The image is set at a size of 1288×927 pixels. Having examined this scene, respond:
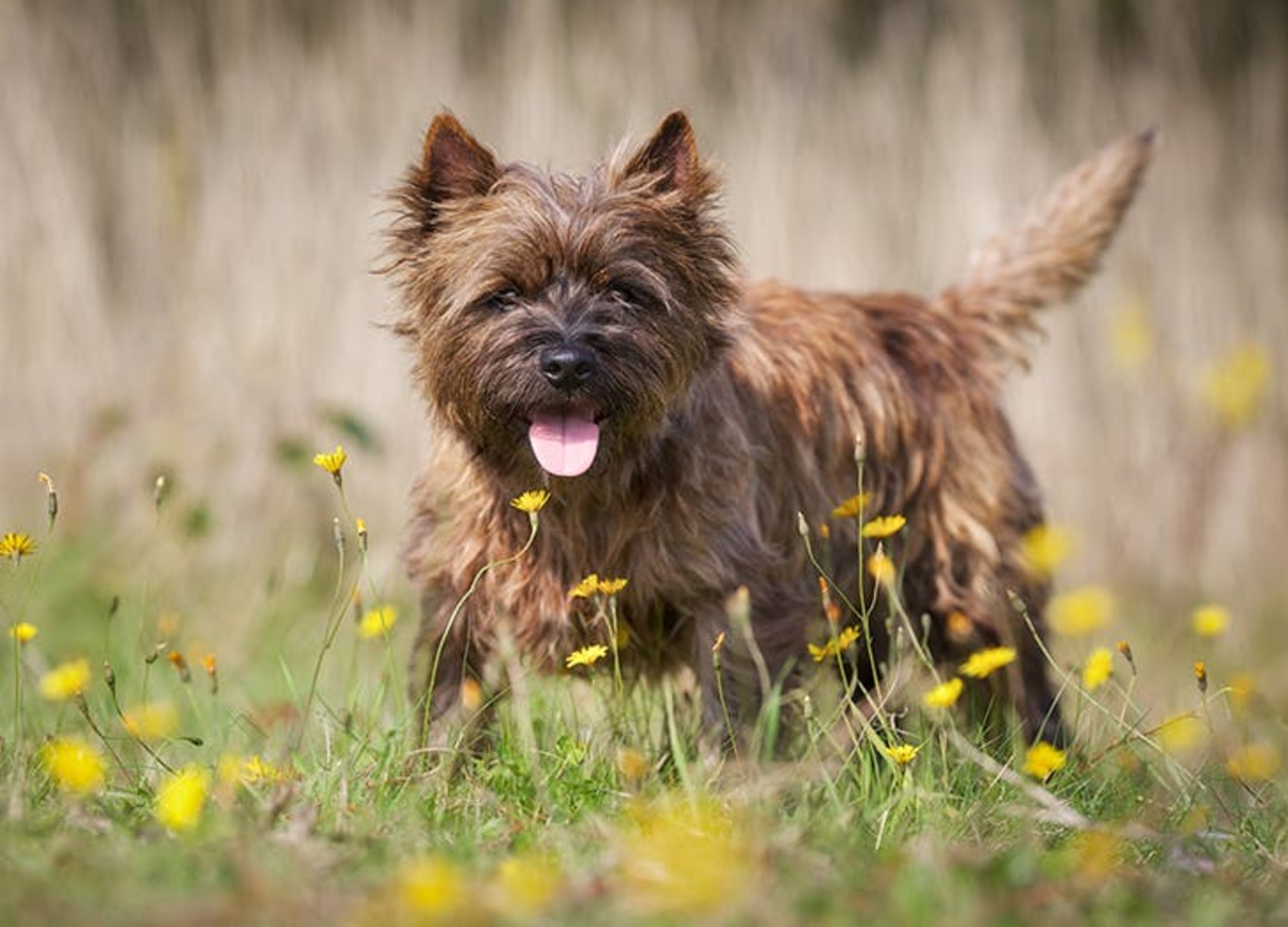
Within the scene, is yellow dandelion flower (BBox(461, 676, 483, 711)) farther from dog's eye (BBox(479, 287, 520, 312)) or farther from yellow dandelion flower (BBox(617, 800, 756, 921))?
yellow dandelion flower (BBox(617, 800, 756, 921))

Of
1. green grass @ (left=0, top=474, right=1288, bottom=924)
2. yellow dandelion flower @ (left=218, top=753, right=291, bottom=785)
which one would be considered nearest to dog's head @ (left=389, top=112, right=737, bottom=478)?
green grass @ (left=0, top=474, right=1288, bottom=924)

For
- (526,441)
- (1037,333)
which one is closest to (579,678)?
(526,441)

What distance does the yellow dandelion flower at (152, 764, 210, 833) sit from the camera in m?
2.80

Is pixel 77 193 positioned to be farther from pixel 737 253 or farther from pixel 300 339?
pixel 737 253

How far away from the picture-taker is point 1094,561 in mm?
7902

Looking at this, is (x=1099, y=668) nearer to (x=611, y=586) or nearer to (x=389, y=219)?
(x=611, y=586)

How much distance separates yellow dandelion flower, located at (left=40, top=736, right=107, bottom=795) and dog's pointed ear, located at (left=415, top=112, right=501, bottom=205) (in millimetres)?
1461

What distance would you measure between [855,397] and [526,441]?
1181 mm

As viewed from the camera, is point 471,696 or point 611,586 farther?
point 471,696

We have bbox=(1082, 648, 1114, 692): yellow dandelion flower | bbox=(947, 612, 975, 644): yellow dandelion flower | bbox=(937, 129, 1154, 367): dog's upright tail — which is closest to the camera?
bbox=(1082, 648, 1114, 692): yellow dandelion flower

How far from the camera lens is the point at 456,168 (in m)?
4.11

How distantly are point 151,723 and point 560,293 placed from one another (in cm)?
125

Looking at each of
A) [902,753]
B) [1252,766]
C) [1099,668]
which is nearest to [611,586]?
[902,753]

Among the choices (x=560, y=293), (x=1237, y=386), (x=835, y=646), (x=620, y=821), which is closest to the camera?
(x=620, y=821)
